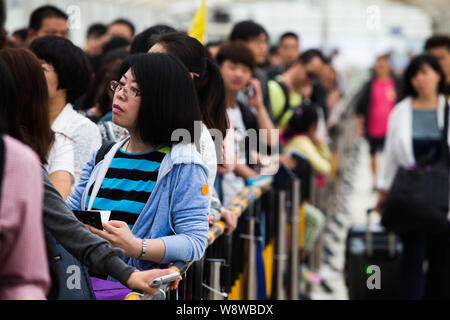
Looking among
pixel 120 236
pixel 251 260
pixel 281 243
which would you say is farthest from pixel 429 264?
pixel 120 236

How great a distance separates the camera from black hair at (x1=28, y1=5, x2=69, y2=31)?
577 cm

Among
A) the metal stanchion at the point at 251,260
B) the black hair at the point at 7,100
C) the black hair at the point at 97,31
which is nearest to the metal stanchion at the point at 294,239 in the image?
the metal stanchion at the point at 251,260

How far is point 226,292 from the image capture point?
3412 millimetres

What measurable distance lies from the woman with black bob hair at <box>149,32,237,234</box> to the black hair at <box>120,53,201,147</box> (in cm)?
47

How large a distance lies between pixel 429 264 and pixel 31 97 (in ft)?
12.7

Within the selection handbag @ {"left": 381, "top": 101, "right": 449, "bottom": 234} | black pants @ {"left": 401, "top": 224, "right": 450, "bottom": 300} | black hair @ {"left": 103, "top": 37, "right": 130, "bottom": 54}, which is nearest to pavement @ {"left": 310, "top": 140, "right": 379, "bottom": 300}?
black pants @ {"left": 401, "top": 224, "right": 450, "bottom": 300}

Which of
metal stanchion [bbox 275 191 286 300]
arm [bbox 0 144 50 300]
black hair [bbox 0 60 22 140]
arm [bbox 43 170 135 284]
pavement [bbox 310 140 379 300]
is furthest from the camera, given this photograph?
pavement [bbox 310 140 379 300]

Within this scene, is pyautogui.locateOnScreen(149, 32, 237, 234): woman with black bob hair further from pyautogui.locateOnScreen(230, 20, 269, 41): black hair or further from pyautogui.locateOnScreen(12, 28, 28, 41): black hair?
pyautogui.locateOnScreen(12, 28, 28, 41): black hair

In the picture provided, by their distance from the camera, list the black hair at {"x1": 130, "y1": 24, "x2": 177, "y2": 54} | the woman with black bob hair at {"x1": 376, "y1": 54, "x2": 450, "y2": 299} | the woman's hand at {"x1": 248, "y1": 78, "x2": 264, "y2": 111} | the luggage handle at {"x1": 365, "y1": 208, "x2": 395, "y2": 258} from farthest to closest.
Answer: the luggage handle at {"x1": 365, "y1": 208, "x2": 395, "y2": 258}, the woman with black bob hair at {"x1": 376, "y1": 54, "x2": 450, "y2": 299}, the woman's hand at {"x1": 248, "y1": 78, "x2": 264, "y2": 111}, the black hair at {"x1": 130, "y1": 24, "x2": 177, "y2": 54}

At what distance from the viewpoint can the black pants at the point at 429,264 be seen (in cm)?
568

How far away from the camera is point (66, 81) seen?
3.74 metres

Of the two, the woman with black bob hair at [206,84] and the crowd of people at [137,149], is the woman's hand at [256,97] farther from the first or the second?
the woman with black bob hair at [206,84]
